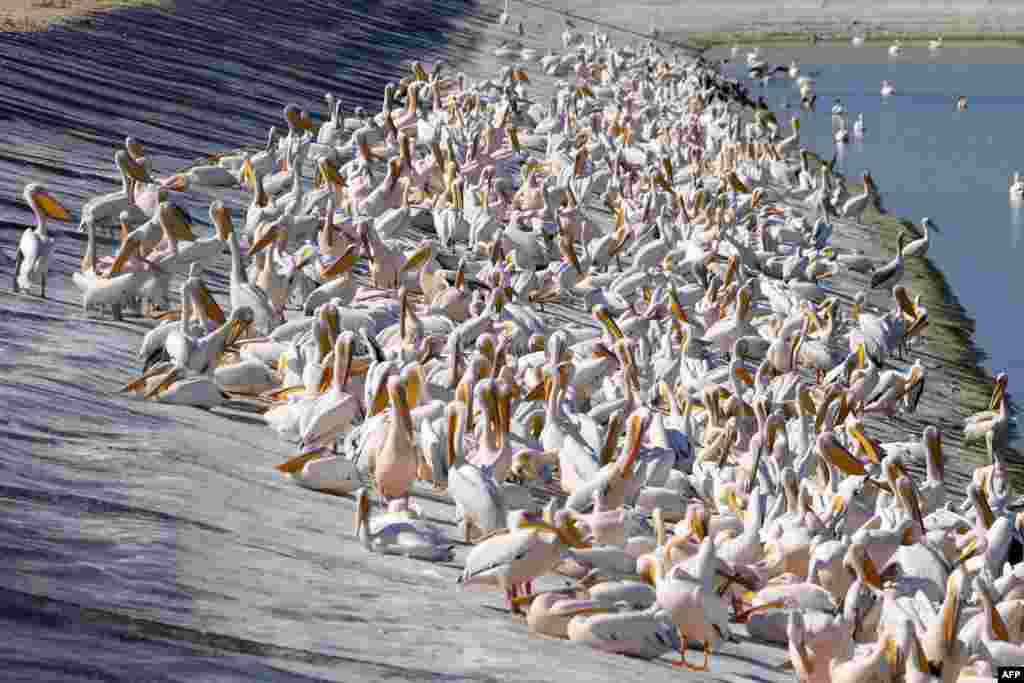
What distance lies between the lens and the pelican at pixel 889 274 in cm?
2231

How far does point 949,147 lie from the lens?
37656 millimetres

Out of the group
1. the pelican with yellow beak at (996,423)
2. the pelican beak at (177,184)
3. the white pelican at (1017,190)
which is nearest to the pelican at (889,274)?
the pelican with yellow beak at (996,423)

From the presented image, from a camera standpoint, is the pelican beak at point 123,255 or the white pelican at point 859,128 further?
the white pelican at point 859,128

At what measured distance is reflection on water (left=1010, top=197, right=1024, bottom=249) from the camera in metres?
28.6

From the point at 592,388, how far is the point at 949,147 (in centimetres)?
2569

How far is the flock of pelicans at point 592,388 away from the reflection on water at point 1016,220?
497 centimetres

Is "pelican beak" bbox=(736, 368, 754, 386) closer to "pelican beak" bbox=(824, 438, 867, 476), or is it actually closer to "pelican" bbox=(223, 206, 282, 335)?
"pelican beak" bbox=(824, 438, 867, 476)

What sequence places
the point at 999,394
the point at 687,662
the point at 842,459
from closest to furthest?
the point at 687,662 → the point at 842,459 → the point at 999,394

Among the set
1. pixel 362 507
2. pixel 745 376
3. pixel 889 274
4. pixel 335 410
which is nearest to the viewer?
pixel 362 507

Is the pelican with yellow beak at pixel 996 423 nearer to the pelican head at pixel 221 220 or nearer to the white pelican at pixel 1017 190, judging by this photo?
the pelican head at pixel 221 220

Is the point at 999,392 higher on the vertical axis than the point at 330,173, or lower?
lower

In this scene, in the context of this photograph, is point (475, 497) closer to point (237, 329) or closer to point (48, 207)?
point (237, 329)

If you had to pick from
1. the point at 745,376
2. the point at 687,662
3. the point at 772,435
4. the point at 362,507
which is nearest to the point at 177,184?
the point at 745,376

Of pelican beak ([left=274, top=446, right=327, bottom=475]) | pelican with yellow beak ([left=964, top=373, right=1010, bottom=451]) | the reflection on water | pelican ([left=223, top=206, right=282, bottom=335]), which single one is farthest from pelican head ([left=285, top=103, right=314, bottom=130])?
pelican beak ([left=274, top=446, right=327, bottom=475])
